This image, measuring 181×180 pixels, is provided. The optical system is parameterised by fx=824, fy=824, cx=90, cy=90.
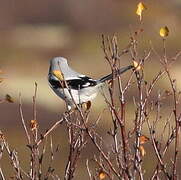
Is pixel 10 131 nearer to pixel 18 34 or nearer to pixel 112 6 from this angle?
pixel 18 34

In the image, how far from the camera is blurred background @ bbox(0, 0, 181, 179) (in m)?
12.5

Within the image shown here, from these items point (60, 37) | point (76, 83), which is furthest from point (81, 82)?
point (60, 37)

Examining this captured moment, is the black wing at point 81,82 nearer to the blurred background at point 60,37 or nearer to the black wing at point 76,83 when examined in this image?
the black wing at point 76,83

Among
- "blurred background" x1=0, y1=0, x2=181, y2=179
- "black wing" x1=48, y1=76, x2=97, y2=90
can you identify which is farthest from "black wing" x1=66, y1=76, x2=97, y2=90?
"blurred background" x1=0, y1=0, x2=181, y2=179

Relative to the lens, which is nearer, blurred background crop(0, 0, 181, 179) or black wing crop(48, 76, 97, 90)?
black wing crop(48, 76, 97, 90)

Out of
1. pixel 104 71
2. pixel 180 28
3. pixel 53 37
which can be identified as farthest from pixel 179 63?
pixel 53 37

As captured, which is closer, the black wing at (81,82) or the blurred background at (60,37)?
the black wing at (81,82)

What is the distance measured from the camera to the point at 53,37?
15711 millimetres

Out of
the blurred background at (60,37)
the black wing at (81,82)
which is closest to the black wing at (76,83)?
the black wing at (81,82)

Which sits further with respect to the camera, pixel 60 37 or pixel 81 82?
pixel 60 37

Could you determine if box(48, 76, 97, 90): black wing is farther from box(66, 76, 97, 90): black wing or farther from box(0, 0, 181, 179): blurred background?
box(0, 0, 181, 179): blurred background

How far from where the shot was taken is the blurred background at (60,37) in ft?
41.1

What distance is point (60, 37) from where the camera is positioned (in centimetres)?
1574

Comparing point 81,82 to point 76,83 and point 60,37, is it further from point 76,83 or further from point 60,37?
point 60,37
